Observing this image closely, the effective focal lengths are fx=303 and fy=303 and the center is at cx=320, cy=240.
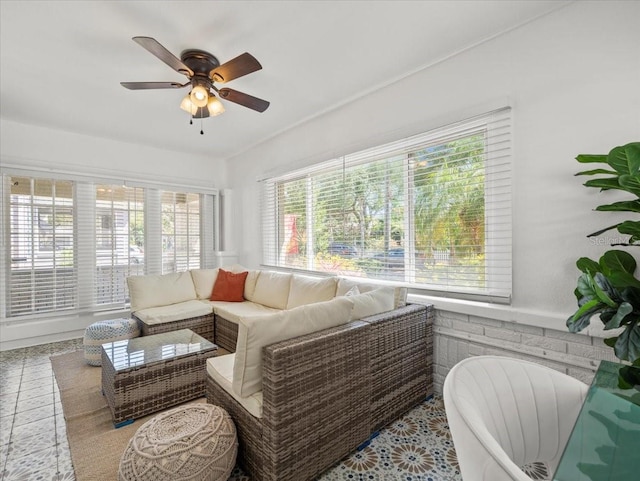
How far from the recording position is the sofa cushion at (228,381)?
149 centimetres

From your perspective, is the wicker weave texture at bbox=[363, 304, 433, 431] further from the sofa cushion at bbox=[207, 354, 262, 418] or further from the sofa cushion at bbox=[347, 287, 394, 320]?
the sofa cushion at bbox=[207, 354, 262, 418]

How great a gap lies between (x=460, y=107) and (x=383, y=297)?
5.18 ft

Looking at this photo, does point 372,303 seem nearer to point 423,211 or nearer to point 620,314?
point 423,211

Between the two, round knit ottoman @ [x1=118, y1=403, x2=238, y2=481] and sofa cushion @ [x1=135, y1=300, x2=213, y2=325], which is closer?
round knit ottoman @ [x1=118, y1=403, x2=238, y2=481]

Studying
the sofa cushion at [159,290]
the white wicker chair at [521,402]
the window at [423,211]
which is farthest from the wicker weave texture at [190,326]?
the white wicker chair at [521,402]

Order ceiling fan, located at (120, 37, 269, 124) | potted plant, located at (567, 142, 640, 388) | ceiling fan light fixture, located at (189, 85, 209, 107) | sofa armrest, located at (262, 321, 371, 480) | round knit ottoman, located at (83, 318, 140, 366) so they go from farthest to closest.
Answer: round knit ottoman, located at (83, 318, 140, 366) < ceiling fan light fixture, located at (189, 85, 209, 107) < ceiling fan, located at (120, 37, 269, 124) < sofa armrest, located at (262, 321, 371, 480) < potted plant, located at (567, 142, 640, 388)

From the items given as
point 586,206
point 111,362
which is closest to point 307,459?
point 111,362

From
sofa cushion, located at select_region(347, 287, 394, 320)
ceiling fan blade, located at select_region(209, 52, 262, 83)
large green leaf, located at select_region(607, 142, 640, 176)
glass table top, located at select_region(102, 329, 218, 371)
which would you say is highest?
ceiling fan blade, located at select_region(209, 52, 262, 83)

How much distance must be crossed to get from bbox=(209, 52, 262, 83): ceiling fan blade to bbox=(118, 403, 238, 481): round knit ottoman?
6.96 feet

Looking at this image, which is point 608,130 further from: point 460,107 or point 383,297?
point 383,297

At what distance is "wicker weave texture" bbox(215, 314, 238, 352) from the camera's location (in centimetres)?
322

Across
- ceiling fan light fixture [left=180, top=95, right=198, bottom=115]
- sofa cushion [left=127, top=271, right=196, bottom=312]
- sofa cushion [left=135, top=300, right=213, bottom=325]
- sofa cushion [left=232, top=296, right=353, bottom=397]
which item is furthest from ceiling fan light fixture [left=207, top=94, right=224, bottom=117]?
sofa cushion [left=127, top=271, right=196, bottom=312]

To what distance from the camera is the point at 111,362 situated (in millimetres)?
2188

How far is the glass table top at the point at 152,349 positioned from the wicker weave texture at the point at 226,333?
53cm
